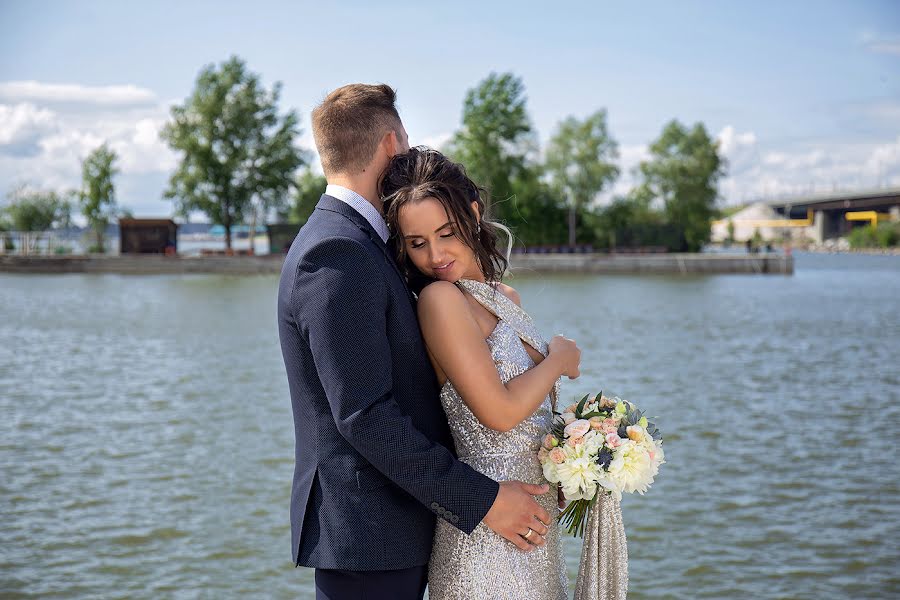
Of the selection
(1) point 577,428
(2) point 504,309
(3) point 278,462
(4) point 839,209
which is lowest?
(3) point 278,462

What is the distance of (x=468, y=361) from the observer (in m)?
2.34

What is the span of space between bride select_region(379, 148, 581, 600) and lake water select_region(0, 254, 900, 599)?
413 cm

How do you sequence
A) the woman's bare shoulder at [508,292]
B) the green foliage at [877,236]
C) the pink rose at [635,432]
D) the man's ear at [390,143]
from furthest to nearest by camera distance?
the green foliage at [877,236] < the woman's bare shoulder at [508,292] < the pink rose at [635,432] < the man's ear at [390,143]

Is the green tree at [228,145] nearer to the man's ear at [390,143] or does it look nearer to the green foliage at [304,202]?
the green foliage at [304,202]

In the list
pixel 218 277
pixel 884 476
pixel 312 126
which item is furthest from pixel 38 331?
pixel 218 277

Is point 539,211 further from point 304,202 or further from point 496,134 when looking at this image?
point 304,202

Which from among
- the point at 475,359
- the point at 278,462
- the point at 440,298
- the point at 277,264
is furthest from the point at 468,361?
the point at 277,264

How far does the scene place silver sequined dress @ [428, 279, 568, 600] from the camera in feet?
8.09

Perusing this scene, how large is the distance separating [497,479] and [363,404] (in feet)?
1.69

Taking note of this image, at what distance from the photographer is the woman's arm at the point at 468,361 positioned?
2.34 m

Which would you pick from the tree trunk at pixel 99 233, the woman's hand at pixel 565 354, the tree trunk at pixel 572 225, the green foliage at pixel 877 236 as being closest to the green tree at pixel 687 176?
the tree trunk at pixel 572 225

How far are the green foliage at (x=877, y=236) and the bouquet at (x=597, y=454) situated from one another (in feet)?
381

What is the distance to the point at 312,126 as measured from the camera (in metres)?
2.49

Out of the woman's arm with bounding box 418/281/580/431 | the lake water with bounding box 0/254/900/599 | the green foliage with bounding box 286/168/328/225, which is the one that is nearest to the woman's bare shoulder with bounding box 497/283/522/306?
the woman's arm with bounding box 418/281/580/431
